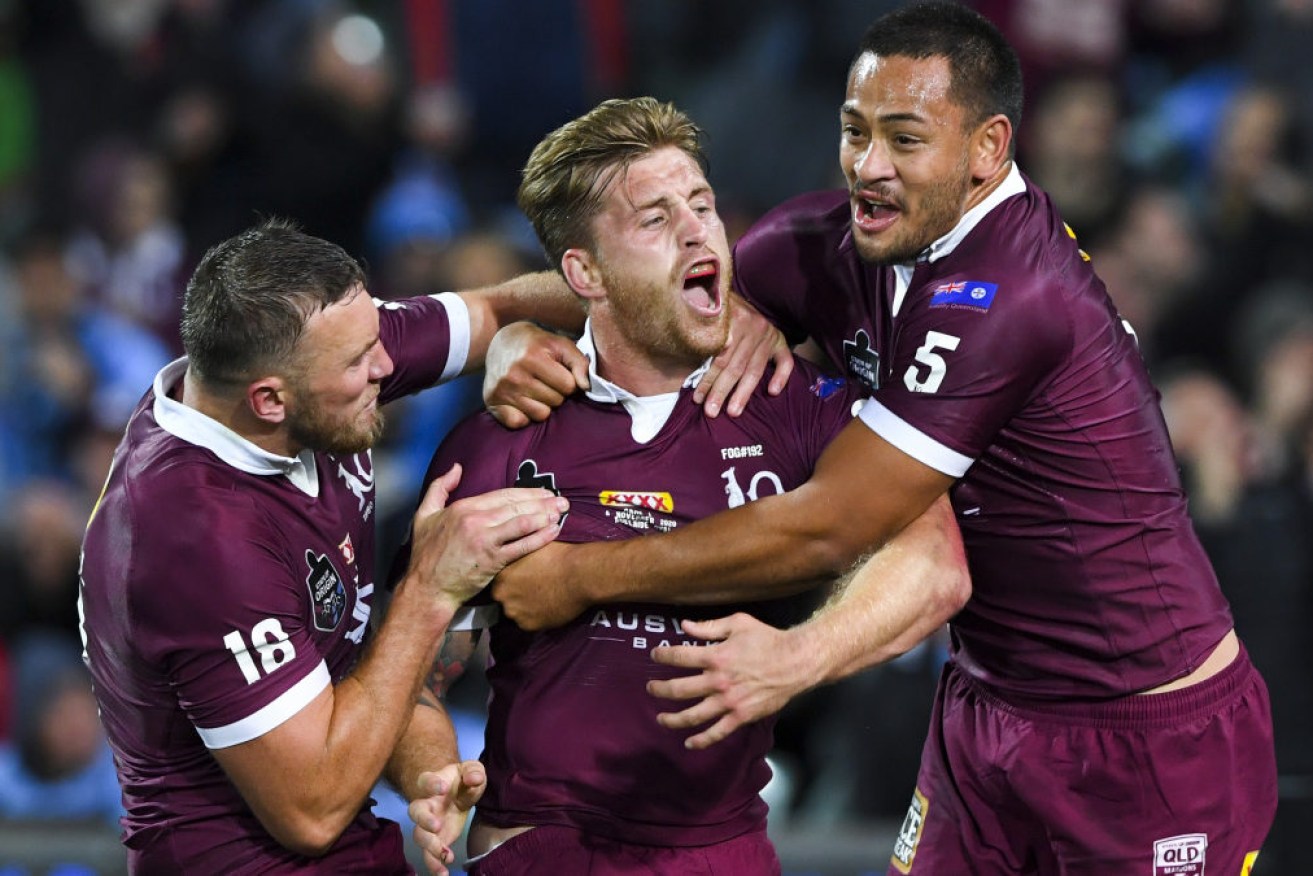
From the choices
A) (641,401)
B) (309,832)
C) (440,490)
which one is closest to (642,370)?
(641,401)

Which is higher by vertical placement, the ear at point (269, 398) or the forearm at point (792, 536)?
the ear at point (269, 398)

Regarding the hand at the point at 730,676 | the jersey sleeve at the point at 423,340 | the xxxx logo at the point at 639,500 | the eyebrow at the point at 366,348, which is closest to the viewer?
the hand at the point at 730,676

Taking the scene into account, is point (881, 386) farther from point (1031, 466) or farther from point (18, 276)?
point (18, 276)

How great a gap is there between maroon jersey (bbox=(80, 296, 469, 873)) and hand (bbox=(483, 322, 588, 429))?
0.35 meters

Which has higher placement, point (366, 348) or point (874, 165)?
point (874, 165)

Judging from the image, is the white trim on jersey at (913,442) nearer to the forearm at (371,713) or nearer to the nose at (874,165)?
the nose at (874,165)

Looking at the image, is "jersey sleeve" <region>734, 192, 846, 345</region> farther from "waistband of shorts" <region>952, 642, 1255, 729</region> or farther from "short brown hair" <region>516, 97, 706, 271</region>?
"waistband of shorts" <region>952, 642, 1255, 729</region>

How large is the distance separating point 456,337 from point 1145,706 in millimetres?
1794

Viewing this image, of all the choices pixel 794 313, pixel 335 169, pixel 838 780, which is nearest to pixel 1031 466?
pixel 794 313

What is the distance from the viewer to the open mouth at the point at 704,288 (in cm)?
414

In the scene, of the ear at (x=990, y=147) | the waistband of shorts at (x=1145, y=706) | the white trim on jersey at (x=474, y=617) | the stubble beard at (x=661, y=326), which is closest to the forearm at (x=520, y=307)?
the stubble beard at (x=661, y=326)

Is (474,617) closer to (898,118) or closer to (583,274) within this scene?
(583,274)

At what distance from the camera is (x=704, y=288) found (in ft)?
13.8

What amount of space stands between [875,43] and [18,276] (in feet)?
20.3
